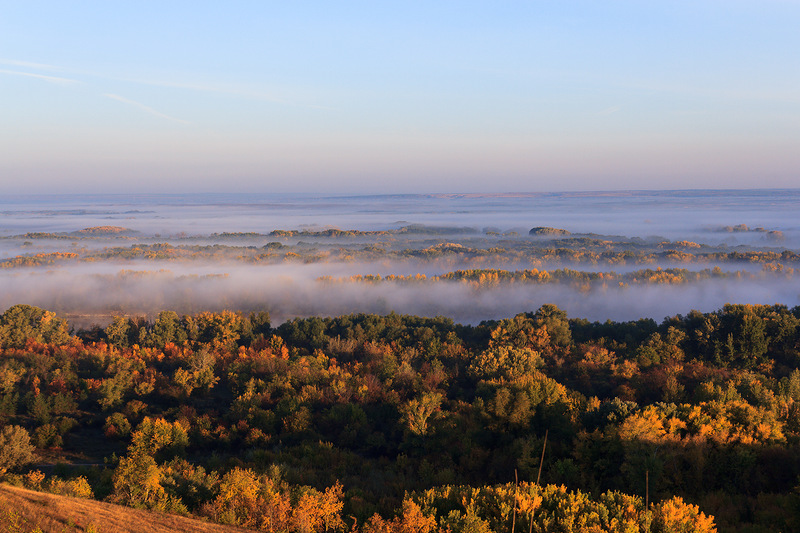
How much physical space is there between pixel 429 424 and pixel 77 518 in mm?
14864

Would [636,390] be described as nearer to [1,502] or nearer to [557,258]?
[1,502]

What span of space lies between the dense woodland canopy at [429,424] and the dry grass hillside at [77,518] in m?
0.74

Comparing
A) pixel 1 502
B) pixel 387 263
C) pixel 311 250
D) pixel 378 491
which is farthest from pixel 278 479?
pixel 311 250

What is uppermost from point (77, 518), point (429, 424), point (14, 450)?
point (77, 518)

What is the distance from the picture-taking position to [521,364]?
35312 mm

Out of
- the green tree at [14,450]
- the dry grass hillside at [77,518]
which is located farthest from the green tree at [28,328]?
the dry grass hillside at [77,518]

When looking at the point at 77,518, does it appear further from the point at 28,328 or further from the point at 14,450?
the point at 28,328

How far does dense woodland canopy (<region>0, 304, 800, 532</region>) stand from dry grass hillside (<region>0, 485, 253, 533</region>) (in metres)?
0.74

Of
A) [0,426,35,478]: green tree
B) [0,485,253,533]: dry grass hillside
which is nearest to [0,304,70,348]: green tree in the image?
[0,426,35,478]: green tree

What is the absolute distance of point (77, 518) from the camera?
14.3 m

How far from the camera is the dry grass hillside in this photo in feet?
45.1

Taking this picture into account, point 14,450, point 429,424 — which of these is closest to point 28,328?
point 14,450

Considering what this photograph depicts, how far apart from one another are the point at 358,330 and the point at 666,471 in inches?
1270

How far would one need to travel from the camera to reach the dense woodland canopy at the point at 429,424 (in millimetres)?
15641
